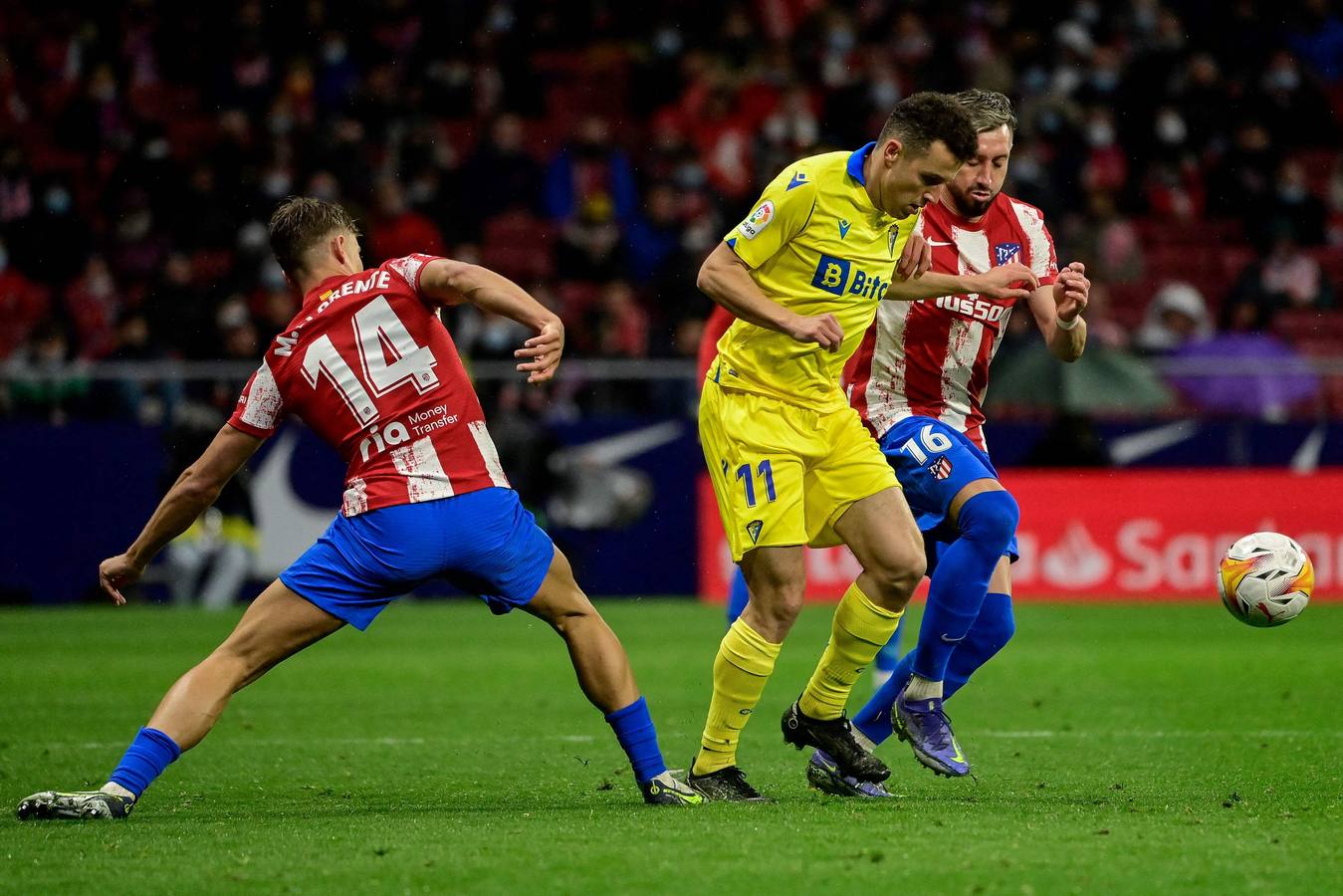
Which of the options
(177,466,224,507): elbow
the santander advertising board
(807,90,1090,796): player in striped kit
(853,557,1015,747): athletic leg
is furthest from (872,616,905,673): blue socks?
the santander advertising board

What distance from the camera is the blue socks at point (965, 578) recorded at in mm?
6930

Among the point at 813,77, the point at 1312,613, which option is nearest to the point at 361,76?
the point at 813,77

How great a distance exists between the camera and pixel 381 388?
240 inches

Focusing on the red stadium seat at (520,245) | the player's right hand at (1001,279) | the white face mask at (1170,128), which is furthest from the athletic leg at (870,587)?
the white face mask at (1170,128)

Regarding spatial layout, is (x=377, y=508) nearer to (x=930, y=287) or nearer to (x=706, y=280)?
(x=706, y=280)

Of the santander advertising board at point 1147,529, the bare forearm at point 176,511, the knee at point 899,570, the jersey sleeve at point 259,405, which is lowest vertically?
the santander advertising board at point 1147,529

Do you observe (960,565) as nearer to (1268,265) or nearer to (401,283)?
(401,283)

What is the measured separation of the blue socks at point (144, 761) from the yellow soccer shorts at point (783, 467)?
192cm

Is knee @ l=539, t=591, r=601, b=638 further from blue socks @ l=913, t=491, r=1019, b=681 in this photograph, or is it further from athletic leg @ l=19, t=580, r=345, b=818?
blue socks @ l=913, t=491, r=1019, b=681

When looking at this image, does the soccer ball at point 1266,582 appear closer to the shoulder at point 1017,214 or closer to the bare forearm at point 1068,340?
the bare forearm at point 1068,340

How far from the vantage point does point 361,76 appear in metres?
20.4

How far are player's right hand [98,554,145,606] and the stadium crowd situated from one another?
10543 millimetres

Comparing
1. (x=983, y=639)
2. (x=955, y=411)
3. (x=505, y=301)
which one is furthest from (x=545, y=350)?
(x=983, y=639)

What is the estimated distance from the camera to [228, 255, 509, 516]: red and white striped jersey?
20.0 feet
